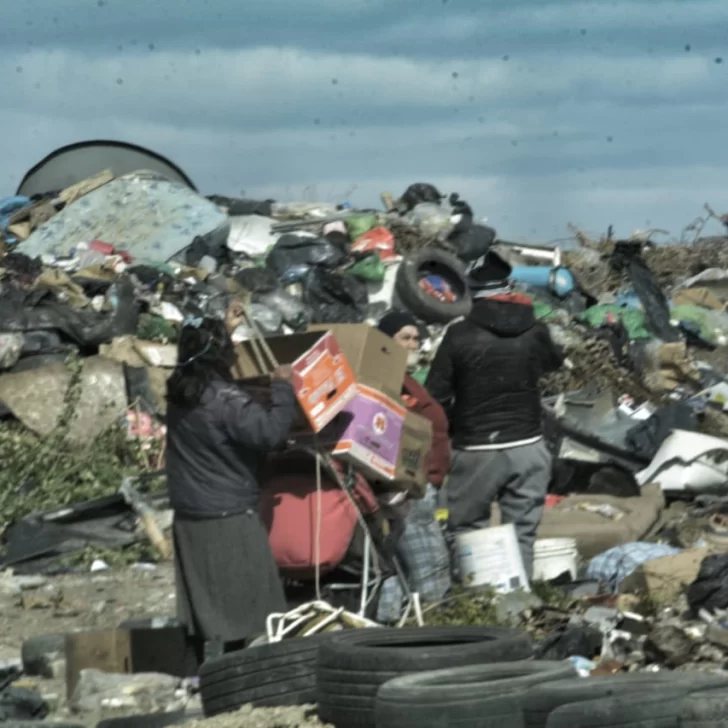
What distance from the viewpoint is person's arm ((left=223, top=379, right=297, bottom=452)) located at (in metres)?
6.86

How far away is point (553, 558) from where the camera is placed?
9398mm

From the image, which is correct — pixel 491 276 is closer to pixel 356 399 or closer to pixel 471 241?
pixel 356 399

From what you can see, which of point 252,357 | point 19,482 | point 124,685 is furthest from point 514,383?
point 19,482

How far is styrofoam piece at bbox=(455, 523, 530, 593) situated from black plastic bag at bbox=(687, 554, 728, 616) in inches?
41.5

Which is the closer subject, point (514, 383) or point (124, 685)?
point (124, 685)

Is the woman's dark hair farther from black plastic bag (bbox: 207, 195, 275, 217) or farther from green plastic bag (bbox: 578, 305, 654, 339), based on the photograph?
black plastic bag (bbox: 207, 195, 275, 217)

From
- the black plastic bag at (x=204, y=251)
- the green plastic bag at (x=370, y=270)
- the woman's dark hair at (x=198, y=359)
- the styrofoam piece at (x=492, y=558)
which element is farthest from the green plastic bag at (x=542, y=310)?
the woman's dark hair at (x=198, y=359)

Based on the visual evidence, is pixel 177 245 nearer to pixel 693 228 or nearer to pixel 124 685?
pixel 693 228

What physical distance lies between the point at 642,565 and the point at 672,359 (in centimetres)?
753

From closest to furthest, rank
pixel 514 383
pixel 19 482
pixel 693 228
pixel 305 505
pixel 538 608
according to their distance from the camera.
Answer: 1. pixel 305 505
2. pixel 538 608
3. pixel 514 383
4. pixel 19 482
5. pixel 693 228

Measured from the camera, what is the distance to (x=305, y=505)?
23.5ft

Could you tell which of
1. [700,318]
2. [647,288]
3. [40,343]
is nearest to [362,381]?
[40,343]

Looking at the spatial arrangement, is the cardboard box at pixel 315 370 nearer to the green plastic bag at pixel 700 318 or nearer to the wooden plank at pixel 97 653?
the wooden plank at pixel 97 653

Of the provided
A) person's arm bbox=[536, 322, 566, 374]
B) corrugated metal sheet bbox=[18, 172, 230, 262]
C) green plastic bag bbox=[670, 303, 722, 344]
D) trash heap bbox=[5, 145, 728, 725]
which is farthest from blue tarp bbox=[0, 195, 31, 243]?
person's arm bbox=[536, 322, 566, 374]
